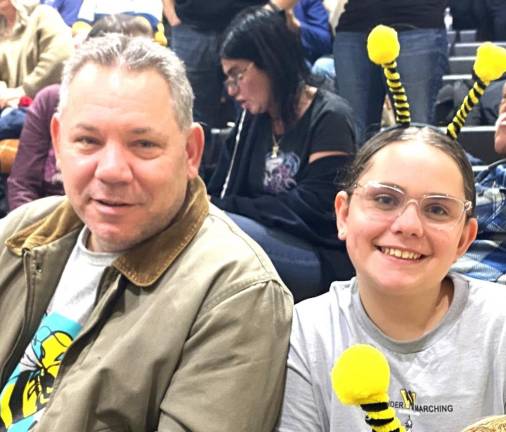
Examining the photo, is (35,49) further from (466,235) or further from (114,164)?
(466,235)

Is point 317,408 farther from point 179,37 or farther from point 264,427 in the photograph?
point 179,37

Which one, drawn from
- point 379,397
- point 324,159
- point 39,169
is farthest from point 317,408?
point 39,169

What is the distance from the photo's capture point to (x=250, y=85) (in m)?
2.46

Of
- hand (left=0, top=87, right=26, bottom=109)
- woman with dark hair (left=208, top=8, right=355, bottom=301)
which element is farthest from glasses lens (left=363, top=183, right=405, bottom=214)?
hand (left=0, top=87, right=26, bottom=109)

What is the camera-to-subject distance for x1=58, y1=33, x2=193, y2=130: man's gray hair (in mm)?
1321

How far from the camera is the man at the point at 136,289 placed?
120cm

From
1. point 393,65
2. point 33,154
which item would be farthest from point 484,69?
point 33,154

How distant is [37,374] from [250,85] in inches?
52.1

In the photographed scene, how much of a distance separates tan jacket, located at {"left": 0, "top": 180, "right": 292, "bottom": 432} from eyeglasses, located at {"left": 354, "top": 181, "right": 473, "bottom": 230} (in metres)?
0.19

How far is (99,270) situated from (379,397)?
2.08ft

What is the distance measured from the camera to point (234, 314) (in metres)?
1.21

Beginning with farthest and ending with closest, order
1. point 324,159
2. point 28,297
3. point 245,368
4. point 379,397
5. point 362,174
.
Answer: point 324,159 < point 28,297 < point 362,174 < point 245,368 < point 379,397

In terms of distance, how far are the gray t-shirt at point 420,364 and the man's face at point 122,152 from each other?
299 millimetres

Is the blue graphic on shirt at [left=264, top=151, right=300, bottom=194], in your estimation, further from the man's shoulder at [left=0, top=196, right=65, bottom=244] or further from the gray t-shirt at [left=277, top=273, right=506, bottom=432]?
the gray t-shirt at [left=277, top=273, right=506, bottom=432]
